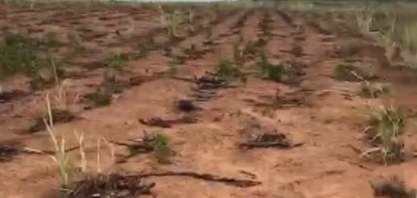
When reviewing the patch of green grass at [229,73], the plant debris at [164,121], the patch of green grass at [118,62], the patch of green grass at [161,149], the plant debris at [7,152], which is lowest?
the patch of green grass at [118,62]

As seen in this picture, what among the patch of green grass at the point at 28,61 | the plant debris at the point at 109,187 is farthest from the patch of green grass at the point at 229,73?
the plant debris at the point at 109,187

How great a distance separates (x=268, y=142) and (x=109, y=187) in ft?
3.86

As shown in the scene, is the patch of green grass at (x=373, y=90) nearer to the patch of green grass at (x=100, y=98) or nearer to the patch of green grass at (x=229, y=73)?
the patch of green grass at (x=229, y=73)

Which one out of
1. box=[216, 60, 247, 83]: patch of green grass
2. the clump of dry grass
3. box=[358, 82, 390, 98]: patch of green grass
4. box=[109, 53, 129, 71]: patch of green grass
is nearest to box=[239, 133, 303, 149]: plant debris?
the clump of dry grass

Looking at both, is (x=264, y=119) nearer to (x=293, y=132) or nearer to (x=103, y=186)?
(x=293, y=132)

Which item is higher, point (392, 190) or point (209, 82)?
point (392, 190)

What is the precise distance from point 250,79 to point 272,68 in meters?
0.25

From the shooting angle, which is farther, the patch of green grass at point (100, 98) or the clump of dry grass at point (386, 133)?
the patch of green grass at point (100, 98)

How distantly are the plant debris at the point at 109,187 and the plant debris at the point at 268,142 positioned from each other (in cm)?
89

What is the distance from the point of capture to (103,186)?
3395mm

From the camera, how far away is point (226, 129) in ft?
15.0

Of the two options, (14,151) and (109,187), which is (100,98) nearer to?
(14,151)

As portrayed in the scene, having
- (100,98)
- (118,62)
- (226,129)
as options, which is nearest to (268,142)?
(226,129)

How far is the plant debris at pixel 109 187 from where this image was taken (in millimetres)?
3311
